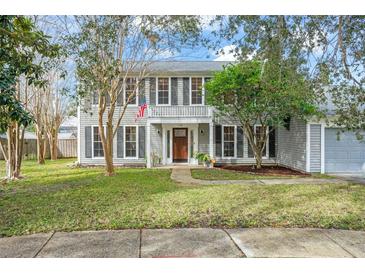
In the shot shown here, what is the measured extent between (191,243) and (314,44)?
4.26 m

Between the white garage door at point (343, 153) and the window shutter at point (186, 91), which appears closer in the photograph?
the white garage door at point (343, 153)

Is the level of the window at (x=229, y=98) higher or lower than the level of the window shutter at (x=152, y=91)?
lower

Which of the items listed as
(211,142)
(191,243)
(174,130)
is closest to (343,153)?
(211,142)

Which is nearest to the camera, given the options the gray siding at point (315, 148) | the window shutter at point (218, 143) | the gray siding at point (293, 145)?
the gray siding at point (315, 148)

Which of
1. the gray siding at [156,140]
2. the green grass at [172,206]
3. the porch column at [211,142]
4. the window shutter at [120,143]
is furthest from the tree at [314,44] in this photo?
the window shutter at [120,143]

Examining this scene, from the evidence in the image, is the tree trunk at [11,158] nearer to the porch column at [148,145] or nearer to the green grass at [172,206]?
the green grass at [172,206]

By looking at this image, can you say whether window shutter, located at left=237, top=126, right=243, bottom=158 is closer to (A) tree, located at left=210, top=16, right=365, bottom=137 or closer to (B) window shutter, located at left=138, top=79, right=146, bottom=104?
(B) window shutter, located at left=138, top=79, right=146, bottom=104

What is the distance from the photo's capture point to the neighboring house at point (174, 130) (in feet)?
40.9

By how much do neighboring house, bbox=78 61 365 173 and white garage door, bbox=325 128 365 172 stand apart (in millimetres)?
2146

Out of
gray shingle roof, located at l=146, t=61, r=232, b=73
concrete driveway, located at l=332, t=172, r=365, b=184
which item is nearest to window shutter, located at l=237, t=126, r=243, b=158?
gray shingle roof, located at l=146, t=61, r=232, b=73

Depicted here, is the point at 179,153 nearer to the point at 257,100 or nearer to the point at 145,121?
the point at 145,121

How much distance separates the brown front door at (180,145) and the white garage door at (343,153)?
579 centimetres

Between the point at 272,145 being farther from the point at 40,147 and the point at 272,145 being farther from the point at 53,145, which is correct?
the point at 53,145
